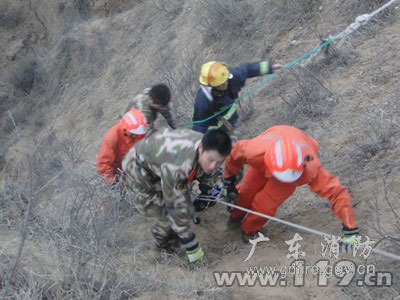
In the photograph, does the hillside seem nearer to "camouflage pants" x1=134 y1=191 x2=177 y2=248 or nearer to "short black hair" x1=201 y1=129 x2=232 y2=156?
"camouflage pants" x1=134 y1=191 x2=177 y2=248

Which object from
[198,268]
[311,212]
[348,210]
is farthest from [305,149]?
[198,268]

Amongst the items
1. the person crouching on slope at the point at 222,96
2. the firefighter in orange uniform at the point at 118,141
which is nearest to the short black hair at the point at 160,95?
the firefighter in orange uniform at the point at 118,141

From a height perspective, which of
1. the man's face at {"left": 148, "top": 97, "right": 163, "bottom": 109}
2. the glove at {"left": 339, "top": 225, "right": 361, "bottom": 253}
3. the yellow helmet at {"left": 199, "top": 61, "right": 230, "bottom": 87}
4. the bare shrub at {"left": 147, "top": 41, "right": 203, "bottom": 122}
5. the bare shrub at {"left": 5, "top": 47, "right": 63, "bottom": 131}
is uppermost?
the yellow helmet at {"left": 199, "top": 61, "right": 230, "bottom": 87}

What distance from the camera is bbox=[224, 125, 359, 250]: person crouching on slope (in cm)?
334

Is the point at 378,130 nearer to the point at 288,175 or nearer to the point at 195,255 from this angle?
the point at 288,175

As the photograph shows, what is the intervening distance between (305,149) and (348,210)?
21.4 inches

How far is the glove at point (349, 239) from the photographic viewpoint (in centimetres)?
330

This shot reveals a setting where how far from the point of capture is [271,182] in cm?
365

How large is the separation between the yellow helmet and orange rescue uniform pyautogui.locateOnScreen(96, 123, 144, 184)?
923 mm

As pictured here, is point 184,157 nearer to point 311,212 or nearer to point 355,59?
point 311,212

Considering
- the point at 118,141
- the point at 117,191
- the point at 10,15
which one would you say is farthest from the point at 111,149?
the point at 10,15

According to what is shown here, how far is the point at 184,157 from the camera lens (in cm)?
312

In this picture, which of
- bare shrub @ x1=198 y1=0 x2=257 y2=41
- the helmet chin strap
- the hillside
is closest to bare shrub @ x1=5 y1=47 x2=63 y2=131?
the hillside

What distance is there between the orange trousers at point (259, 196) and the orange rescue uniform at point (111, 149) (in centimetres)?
121
